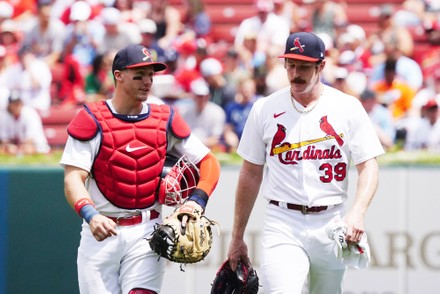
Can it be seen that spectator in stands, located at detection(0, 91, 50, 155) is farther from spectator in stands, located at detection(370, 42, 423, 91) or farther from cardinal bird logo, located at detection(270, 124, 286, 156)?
cardinal bird logo, located at detection(270, 124, 286, 156)

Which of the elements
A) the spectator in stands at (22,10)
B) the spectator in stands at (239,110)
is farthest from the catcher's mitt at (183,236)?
the spectator in stands at (22,10)

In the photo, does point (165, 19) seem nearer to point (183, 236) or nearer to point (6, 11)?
point (6, 11)

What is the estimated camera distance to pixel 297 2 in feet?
45.9

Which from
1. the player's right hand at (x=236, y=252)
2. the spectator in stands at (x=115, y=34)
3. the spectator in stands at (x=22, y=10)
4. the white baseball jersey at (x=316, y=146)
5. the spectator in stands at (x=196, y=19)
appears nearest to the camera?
the white baseball jersey at (x=316, y=146)

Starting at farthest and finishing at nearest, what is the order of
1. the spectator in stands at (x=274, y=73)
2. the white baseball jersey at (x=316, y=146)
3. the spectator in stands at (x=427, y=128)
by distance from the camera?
the spectator in stands at (x=274, y=73) → the spectator in stands at (x=427, y=128) → the white baseball jersey at (x=316, y=146)

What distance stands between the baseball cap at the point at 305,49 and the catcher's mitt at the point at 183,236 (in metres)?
1.06

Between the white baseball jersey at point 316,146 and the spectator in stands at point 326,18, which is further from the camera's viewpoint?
the spectator in stands at point 326,18

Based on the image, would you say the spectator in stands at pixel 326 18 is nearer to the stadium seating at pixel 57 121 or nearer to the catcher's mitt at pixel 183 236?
the stadium seating at pixel 57 121

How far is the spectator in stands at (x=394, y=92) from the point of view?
11242mm

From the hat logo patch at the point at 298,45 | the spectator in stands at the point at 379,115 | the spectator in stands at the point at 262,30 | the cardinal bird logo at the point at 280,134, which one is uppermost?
the hat logo patch at the point at 298,45

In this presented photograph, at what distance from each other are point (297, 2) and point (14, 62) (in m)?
4.08

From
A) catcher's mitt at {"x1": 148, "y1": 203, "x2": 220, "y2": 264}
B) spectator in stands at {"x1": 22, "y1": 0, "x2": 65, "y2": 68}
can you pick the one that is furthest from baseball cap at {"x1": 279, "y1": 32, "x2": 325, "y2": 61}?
spectator in stands at {"x1": 22, "y1": 0, "x2": 65, "y2": 68}

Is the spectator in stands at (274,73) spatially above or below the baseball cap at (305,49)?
below

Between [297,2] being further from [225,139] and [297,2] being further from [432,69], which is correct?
[225,139]
